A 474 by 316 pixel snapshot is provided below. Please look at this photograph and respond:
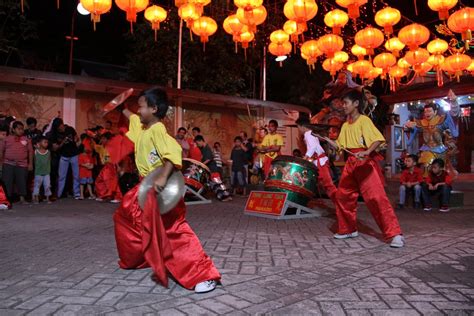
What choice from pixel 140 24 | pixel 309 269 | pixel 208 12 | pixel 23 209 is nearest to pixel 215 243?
pixel 309 269

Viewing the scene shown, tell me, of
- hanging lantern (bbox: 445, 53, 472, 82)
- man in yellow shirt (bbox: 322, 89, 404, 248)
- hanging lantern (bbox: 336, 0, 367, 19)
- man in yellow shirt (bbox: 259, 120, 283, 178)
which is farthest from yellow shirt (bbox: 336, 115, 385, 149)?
A: hanging lantern (bbox: 445, 53, 472, 82)

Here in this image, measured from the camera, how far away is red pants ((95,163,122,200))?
33.4 feet

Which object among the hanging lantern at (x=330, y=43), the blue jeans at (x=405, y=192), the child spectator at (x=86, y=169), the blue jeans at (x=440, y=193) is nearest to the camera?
the blue jeans at (x=440, y=193)

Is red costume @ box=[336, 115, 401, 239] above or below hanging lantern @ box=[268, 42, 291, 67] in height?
below

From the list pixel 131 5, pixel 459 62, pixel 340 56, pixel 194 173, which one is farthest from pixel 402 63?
pixel 131 5

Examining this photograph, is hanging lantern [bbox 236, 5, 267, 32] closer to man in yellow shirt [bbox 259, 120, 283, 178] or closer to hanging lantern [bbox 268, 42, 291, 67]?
hanging lantern [bbox 268, 42, 291, 67]

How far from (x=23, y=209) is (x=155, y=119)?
6181mm

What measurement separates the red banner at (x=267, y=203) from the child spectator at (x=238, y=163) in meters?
4.09

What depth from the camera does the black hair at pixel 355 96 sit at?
5211 mm

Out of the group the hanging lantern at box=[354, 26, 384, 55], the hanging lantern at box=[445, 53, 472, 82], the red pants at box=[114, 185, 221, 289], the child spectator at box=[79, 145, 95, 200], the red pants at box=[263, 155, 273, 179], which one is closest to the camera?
the red pants at box=[114, 185, 221, 289]

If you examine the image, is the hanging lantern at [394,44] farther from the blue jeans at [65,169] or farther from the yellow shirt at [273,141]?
the blue jeans at [65,169]

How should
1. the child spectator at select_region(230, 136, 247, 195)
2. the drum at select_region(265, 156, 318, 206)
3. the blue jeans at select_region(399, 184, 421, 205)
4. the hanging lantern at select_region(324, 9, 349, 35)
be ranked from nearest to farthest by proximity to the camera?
the drum at select_region(265, 156, 318, 206) → the blue jeans at select_region(399, 184, 421, 205) → the hanging lantern at select_region(324, 9, 349, 35) → the child spectator at select_region(230, 136, 247, 195)

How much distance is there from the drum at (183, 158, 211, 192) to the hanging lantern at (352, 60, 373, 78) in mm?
7260

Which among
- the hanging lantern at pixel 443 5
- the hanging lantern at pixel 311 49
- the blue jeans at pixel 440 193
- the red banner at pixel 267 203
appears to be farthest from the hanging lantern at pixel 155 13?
the blue jeans at pixel 440 193
